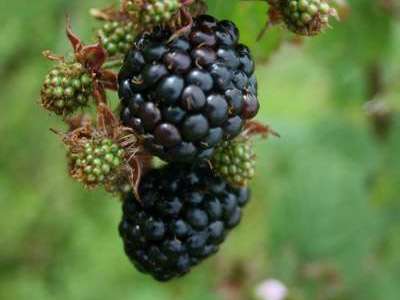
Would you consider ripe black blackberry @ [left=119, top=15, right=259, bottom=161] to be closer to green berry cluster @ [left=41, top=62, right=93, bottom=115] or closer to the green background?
green berry cluster @ [left=41, top=62, right=93, bottom=115]

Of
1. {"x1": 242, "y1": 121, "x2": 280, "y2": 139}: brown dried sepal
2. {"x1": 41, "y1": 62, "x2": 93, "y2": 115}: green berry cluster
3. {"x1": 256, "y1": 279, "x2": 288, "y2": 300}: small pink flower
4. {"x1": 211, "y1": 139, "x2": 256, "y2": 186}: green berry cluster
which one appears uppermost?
{"x1": 41, "y1": 62, "x2": 93, "y2": 115}: green berry cluster

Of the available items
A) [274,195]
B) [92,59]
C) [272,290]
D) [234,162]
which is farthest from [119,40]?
[274,195]

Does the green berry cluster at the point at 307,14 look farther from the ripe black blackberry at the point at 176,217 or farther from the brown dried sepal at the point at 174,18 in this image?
the ripe black blackberry at the point at 176,217

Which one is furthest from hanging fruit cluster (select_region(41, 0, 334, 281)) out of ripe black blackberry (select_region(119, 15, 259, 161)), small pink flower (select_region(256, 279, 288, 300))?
small pink flower (select_region(256, 279, 288, 300))

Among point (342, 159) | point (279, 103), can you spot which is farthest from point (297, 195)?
point (279, 103)

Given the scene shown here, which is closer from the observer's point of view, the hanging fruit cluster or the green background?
the hanging fruit cluster

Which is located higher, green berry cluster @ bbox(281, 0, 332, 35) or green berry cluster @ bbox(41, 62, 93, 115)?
green berry cluster @ bbox(281, 0, 332, 35)

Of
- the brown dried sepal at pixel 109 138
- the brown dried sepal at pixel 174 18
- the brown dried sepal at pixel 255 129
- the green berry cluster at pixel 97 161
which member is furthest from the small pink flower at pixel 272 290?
the brown dried sepal at pixel 174 18
